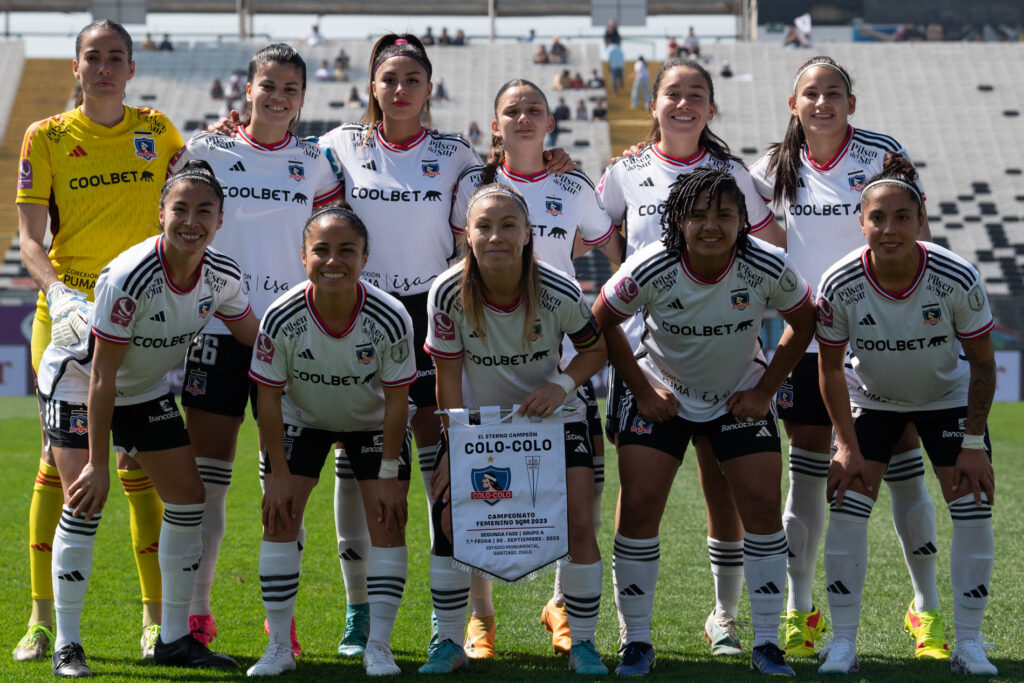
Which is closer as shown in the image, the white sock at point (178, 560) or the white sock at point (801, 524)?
A: the white sock at point (178, 560)

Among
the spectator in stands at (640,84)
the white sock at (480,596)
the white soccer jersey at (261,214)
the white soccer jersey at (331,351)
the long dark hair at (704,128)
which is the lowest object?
the white sock at (480,596)

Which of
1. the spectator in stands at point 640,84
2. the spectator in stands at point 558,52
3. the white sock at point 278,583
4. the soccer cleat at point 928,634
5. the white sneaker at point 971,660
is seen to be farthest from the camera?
the spectator in stands at point 558,52

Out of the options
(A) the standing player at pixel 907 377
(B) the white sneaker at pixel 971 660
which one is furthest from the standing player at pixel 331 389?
(B) the white sneaker at pixel 971 660

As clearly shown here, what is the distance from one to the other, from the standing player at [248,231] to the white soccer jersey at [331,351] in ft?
1.39

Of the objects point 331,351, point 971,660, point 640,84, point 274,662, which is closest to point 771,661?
point 971,660

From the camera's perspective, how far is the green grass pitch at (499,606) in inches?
166

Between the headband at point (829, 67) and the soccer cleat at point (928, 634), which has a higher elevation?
the headband at point (829, 67)

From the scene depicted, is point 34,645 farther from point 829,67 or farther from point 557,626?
point 829,67

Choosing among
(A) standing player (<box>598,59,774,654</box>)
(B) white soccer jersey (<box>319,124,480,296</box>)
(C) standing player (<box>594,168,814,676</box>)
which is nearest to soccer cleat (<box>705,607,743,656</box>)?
(A) standing player (<box>598,59,774,654</box>)

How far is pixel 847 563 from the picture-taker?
4172mm

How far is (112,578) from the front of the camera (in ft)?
20.5

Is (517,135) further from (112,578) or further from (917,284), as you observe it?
(112,578)

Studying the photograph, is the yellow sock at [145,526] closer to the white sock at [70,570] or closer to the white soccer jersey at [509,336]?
the white sock at [70,570]

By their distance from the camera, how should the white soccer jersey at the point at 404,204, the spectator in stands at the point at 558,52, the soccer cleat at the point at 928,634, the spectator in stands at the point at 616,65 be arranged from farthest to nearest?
the spectator in stands at the point at 558,52
the spectator in stands at the point at 616,65
the white soccer jersey at the point at 404,204
the soccer cleat at the point at 928,634
